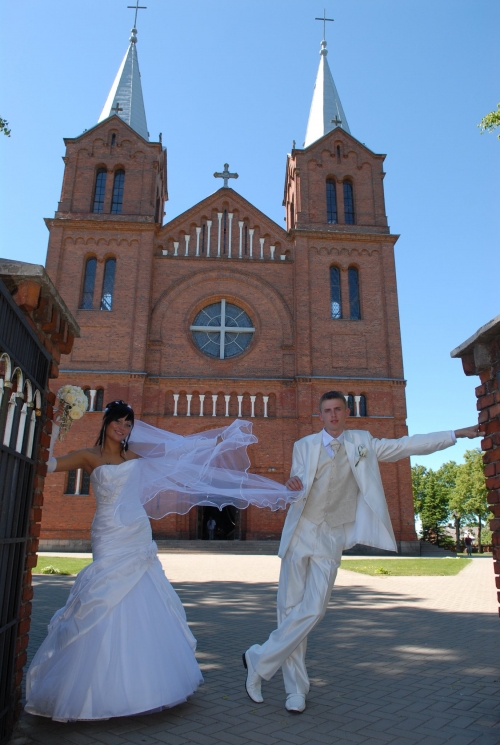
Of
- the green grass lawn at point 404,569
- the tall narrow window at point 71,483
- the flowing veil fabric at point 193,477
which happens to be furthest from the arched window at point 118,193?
the flowing veil fabric at point 193,477

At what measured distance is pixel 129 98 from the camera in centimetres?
2936

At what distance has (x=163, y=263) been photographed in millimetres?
24672

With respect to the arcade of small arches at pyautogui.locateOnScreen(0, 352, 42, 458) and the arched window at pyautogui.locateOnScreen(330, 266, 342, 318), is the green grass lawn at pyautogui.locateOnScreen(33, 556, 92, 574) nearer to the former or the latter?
the arcade of small arches at pyautogui.locateOnScreen(0, 352, 42, 458)

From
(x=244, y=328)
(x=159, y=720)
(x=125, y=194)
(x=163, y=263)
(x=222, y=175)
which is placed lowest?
(x=159, y=720)

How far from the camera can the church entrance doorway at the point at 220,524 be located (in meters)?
22.2

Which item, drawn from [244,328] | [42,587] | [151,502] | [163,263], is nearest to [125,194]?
[163,263]

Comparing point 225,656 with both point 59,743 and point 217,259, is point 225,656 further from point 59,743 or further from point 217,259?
point 217,259

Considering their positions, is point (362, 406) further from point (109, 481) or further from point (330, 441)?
point (109, 481)

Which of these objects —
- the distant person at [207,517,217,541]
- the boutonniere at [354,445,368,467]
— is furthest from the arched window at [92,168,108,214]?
the boutonniere at [354,445,368,467]

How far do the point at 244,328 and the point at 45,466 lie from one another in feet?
67.7

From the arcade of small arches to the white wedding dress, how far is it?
805mm

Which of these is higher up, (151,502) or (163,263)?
(163,263)

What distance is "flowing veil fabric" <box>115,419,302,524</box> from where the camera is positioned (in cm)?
410

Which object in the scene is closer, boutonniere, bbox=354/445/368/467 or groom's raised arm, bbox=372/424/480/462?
groom's raised arm, bbox=372/424/480/462
